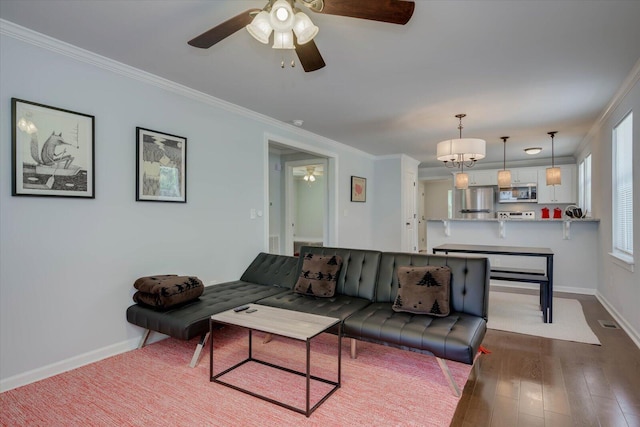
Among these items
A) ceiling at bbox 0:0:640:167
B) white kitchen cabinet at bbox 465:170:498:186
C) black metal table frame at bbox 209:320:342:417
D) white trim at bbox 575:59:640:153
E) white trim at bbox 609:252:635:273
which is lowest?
black metal table frame at bbox 209:320:342:417

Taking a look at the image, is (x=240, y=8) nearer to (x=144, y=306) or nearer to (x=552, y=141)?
(x=144, y=306)

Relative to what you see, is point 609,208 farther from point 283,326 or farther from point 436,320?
point 283,326

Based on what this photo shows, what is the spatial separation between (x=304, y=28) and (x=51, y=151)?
1944mm

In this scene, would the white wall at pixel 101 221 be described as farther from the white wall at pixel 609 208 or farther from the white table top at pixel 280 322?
the white wall at pixel 609 208

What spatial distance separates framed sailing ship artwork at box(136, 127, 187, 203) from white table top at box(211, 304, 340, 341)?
1.34 meters

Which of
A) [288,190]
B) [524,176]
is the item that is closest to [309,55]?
[288,190]

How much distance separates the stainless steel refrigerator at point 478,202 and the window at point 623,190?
4195 mm

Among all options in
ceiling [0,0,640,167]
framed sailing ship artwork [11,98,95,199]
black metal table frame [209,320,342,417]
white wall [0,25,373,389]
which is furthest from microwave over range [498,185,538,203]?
framed sailing ship artwork [11,98,95,199]

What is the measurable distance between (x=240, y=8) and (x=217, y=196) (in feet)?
6.53

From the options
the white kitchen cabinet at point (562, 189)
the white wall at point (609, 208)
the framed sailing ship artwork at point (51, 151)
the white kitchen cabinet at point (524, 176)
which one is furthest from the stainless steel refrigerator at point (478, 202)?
the framed sailing ship artwork at point (51, 151)

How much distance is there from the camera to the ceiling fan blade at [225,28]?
1.69 meters

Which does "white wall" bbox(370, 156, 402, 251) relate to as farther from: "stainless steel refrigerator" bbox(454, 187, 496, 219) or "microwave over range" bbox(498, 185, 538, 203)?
"microwave over range" bbox(498, 185, 538, 203)

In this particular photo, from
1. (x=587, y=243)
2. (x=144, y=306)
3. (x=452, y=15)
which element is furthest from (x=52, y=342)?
(x=587, y=243)

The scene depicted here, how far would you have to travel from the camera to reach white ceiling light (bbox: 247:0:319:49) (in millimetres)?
1642
